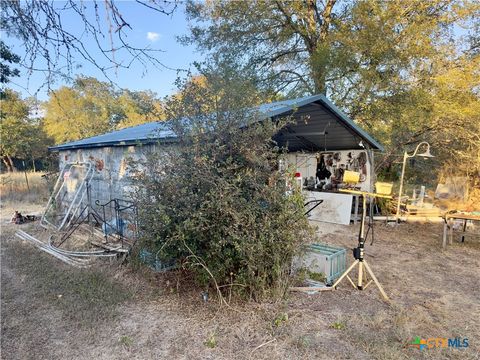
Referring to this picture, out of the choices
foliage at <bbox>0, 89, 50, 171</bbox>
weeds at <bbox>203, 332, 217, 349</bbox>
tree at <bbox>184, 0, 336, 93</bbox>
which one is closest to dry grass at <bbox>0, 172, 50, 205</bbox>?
foliage at <bbox>0, 89, 50, 171</bbox>

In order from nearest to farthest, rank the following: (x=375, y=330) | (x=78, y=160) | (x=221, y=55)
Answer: (x=375, y=330) → (x=78, y=160) → (x=221, y=55)

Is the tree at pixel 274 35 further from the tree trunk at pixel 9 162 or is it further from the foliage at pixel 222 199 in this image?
the tree trunk at pixel 9 162

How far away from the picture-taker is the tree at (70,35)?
197cm

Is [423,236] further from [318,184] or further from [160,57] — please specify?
[160,57]

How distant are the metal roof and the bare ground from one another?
7.23 ft

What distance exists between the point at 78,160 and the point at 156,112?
18.1 feet

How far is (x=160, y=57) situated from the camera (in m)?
2.14

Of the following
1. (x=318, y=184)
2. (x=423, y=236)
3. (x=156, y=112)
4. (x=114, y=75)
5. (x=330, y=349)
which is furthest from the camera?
(x=318, y=184)

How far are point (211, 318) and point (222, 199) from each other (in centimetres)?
128

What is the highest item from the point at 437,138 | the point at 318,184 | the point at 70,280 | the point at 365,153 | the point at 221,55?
the point at 221,55

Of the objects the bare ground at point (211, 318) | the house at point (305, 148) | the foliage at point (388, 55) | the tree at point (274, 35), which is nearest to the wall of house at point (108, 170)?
the house at point (305, 148)

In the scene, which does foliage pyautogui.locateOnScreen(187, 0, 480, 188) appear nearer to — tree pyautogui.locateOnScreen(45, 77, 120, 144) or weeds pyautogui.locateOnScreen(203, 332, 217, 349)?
weeds pyautogui.locateOnScreen(203, 332, 217, 349)

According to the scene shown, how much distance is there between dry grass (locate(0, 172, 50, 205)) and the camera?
11.7 metres

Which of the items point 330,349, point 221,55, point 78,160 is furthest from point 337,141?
point 78,160
